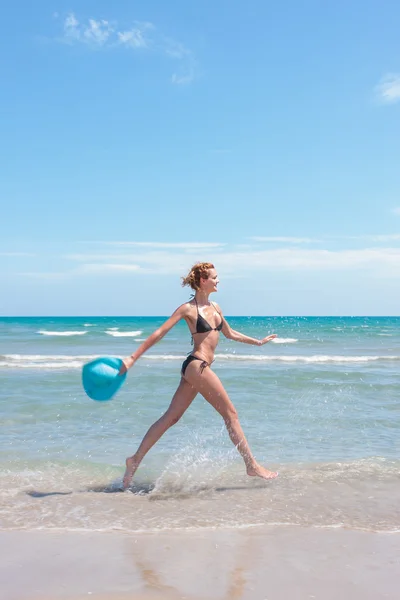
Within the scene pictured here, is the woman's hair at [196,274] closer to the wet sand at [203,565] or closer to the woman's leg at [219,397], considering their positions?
the woman's leg at [219,397]

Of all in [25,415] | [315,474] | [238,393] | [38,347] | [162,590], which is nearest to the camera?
[162,590]

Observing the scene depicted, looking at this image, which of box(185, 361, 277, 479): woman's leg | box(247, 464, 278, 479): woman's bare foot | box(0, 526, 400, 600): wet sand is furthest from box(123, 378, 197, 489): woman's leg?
box(0, 526, 400, 600): wet sand

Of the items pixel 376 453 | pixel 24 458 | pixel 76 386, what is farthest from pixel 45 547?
pixel 76 386

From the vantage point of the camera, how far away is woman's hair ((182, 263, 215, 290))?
5.48 metres

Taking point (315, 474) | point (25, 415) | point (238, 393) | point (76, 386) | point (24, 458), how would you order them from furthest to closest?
point (76, 386)
point (238, 393)
point (25, 415)
point (24, 458)
point (315, 474)

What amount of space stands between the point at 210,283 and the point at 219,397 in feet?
3.37

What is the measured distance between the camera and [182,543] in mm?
4094

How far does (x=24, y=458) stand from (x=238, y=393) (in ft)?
16.6

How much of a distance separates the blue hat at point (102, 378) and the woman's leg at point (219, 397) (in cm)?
68

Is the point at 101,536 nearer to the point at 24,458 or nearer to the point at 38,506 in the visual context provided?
the point at 38,506

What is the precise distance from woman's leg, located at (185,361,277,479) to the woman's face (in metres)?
0.67

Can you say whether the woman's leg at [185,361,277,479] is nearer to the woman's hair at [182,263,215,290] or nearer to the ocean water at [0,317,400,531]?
the ocean water at [0,317,400,531]

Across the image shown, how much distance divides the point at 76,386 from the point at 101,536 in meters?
7.83

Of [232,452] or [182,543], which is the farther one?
[232,452]
